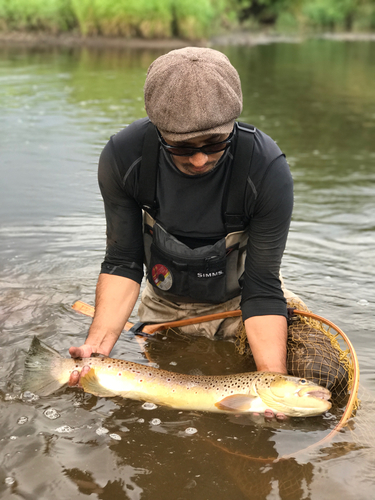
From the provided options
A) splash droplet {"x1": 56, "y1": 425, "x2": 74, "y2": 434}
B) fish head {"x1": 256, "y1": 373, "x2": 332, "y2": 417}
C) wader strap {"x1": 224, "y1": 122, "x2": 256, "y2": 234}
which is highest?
wader strap {"x1": 224, "y1": 122, "x2": 256, "y2": 234}

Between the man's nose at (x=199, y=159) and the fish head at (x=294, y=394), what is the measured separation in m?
1.19

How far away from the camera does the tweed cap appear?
295 cm

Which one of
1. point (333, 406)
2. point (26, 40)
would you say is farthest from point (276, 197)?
point (26, 40)

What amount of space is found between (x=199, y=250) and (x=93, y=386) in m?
1.01

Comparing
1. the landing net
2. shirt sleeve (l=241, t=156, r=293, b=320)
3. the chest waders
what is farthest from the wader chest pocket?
the landing net

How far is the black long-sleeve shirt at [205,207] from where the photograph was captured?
3369 mm

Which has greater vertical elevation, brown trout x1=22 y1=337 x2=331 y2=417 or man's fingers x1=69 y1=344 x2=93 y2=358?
man's fingers x1=69 y1=344 x2=93 y2=358

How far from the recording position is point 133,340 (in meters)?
4.32

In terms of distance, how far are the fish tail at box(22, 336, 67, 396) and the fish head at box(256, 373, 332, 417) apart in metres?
1.10

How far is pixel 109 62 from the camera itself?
23.9 metres

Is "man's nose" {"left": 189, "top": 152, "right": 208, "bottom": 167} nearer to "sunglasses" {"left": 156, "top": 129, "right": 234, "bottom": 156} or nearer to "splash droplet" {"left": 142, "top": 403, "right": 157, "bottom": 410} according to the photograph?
"sunglasses" {"left": 156, "top": 129, "right": 234, "bottom": 156}

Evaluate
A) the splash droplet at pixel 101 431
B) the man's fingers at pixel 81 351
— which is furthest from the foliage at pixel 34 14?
the splash droplet at pixel 101 431

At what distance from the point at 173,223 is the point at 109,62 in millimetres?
21712

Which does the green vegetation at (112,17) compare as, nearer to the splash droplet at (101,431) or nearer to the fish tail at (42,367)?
the fish tail at (42,367)
